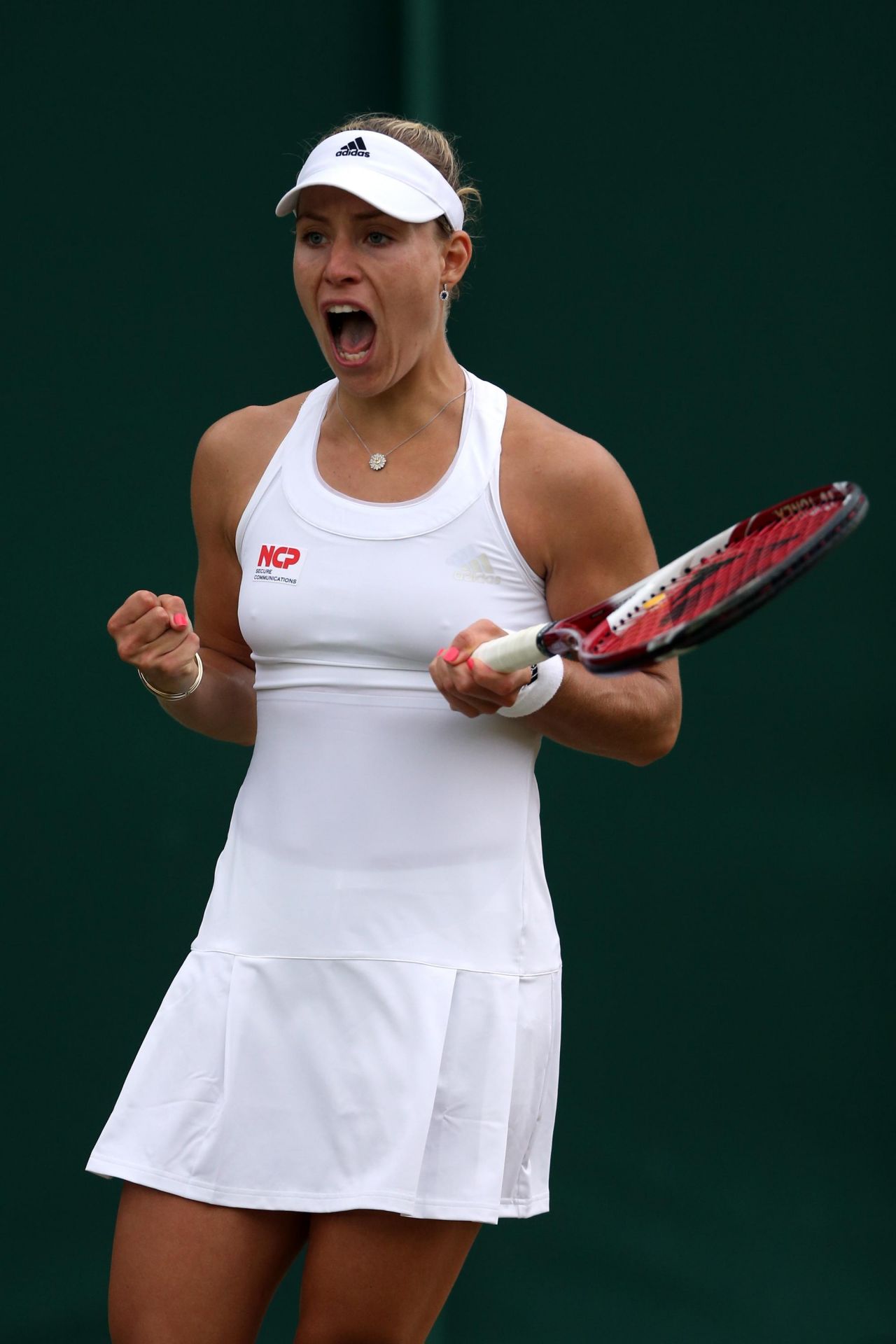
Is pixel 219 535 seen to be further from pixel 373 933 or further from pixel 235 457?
pixel 373 933

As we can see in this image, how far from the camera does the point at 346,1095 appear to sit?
1.98m

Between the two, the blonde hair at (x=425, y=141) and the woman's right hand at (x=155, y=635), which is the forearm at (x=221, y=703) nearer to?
the woman's right hand at (x=155, y=635)

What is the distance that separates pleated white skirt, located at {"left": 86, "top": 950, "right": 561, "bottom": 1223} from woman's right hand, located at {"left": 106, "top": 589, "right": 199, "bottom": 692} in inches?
13.7

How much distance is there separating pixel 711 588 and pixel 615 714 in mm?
302

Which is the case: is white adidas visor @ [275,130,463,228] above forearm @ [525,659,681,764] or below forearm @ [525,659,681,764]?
above

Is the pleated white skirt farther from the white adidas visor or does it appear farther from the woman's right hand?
the white adidas visor

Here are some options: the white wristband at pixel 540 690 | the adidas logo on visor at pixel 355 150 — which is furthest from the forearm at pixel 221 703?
the adidas logo on visor at pixel 355 150

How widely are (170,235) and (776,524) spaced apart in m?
1.76

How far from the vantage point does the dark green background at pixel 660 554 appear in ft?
9.81

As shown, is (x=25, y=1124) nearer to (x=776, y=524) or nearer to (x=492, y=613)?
(x=492, y=613)

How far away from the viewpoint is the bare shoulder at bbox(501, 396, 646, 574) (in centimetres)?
205

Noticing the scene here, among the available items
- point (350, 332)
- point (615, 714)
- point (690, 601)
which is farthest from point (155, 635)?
point (690, 601)

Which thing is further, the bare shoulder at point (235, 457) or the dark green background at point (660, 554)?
the dark green background at point (660, 554)

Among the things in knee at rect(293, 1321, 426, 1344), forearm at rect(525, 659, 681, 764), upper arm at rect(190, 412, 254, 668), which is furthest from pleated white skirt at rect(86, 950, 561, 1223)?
upper arm at rect(190, 412, 254, 668)
